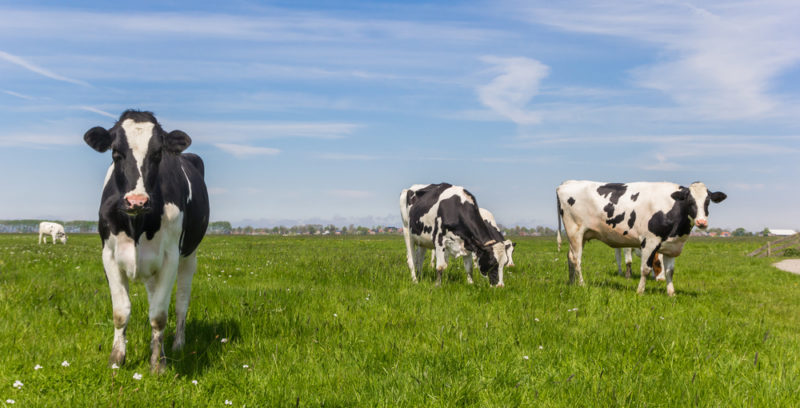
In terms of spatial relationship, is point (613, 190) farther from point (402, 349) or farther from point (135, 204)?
point (135, 204)

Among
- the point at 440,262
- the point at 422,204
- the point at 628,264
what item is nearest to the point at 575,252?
the point at 628,264

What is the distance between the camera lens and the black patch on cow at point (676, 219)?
12.1 m

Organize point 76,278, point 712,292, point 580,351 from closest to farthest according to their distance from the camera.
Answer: point 580,351
point 76,278
point 712,292

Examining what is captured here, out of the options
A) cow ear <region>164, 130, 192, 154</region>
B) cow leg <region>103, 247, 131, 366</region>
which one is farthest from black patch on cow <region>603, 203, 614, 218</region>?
cow leg <region>103, 247, 131, 366</region>

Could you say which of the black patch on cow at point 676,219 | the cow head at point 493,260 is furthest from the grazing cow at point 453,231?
the black patch on cow at point 676,219

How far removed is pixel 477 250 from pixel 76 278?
8700 mm

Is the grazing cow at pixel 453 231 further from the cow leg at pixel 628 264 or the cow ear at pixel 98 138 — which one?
the cow ear at pixel 98 138

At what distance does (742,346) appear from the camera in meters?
7.11

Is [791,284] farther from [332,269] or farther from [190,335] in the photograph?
[190,335]

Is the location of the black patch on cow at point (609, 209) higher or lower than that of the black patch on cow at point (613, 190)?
lower

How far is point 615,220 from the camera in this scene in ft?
43.5

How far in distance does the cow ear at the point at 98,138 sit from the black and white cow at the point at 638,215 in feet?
34.9

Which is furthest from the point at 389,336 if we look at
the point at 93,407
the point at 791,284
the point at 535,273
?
the point at 791,284

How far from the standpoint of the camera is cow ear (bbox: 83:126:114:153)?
17.3 ft
